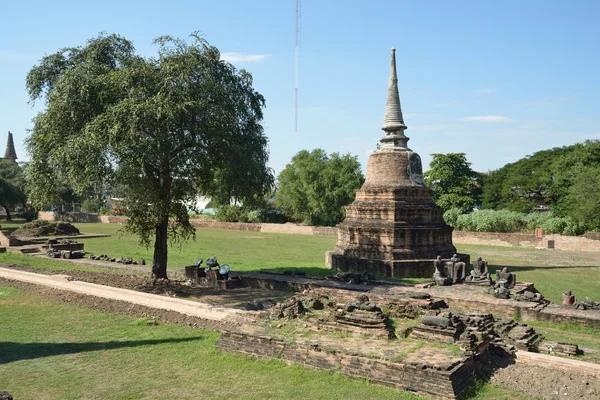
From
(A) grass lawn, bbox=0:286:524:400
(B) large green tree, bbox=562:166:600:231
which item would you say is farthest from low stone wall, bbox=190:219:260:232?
(A) grass lawn, bbox=0:286:524:400

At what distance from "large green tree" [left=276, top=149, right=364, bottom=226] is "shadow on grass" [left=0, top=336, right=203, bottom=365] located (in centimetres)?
3769

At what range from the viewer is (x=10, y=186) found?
4578cm

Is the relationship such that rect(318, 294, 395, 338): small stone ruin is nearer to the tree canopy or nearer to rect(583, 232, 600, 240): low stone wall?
rect(583, 232, 600, 240): low stone wall

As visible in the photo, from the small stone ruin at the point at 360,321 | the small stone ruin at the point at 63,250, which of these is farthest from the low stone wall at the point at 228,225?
the small stone ruin at the point at 360,321

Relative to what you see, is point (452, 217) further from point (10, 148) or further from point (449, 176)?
point (10, 148)

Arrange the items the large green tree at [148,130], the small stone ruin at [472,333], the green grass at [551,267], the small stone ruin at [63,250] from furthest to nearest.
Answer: the small stone ruin at [63,250] → the green grass at [551,267] → the large green tree at [148,130] → the small stone ruin at [472,333]

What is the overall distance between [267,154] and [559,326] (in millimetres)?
9493

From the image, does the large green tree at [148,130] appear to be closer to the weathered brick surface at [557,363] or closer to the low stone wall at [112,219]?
the weathered brick surface at [557,363]

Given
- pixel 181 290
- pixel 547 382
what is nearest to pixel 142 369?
pixel 547 382

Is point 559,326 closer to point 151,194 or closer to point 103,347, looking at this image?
point 103,347

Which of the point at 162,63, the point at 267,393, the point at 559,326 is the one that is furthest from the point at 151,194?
the point at 559,326

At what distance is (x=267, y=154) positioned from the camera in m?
16.2

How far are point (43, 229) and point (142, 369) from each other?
2787 centimetres

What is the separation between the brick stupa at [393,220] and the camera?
1955 cm
